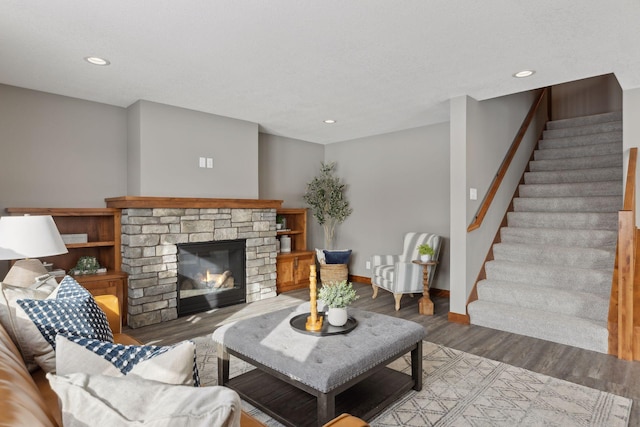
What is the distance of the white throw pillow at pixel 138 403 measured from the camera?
0.74 meters

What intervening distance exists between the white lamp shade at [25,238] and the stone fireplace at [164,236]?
1.54m

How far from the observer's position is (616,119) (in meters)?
5.50

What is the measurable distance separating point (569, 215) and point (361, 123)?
9.36 feet

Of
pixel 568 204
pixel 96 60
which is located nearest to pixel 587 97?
pixel 568 204

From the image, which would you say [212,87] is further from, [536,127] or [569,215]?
[536,127]

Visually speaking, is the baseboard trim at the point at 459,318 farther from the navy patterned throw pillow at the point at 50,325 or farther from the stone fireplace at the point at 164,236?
the navy patterned throw pillow at the point at 50,325

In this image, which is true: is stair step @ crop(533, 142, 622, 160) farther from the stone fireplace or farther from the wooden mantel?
the stone fireplace

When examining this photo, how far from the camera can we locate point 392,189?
229 inches

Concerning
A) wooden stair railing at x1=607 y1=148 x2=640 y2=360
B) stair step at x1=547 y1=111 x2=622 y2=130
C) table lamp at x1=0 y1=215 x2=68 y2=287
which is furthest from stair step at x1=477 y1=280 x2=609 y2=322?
table lamp at x1=0 y1=215 x2=68 y2=287

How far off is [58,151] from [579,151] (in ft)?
21.8

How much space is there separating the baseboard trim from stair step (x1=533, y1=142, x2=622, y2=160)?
3.15m

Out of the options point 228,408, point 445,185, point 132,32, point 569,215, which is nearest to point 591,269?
point 569,215

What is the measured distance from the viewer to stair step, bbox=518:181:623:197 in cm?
448

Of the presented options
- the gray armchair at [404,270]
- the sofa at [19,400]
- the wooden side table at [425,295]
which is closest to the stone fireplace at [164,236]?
the gray armchair at [404,270]
